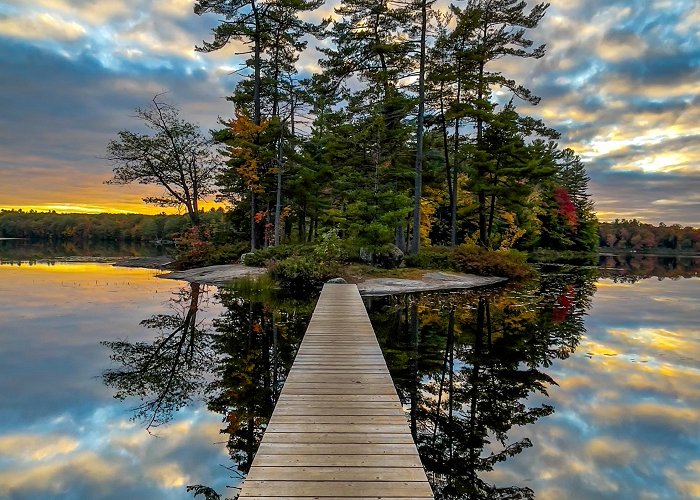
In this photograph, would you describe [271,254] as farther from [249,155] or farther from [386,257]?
[249,155]

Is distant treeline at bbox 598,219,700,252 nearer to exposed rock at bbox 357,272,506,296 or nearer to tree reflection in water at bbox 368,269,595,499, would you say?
exposed rock at bbox 357,272,506,296

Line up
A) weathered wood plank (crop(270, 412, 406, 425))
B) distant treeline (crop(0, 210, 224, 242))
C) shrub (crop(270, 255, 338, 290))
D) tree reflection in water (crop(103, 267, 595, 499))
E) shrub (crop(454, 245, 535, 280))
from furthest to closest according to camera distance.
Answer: distant treeline (crop(0, 210, 224, 242)) → shrub (crop(454, 245, 535, 280)) → shrub (crop(270, 255, 338, 290)) → tree reflection in water (crop(103, 267, 595, 499)) → weathered wood plank (crop(270, 412, 406, 425))

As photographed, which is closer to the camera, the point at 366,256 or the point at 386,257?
the point at 386,257

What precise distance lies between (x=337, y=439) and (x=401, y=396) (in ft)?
8.42

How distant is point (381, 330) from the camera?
404 inches

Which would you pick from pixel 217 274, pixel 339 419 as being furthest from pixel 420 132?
pixel 339 419

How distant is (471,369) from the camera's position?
7.57 m

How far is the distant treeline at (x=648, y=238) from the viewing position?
299ft

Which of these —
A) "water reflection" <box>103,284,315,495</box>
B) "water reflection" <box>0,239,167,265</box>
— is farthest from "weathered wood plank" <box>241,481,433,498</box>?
"water reflection" <box>0,239,167,265</box>

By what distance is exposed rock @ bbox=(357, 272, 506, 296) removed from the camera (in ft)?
53.3

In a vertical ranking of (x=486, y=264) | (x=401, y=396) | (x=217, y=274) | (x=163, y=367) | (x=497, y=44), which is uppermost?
(x=497, y=44)

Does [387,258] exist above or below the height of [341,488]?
above

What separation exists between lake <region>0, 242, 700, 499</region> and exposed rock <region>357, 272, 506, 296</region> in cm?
284

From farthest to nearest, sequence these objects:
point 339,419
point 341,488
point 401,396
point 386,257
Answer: point 386,257
point 401,396
point 339,419
point 341,488
